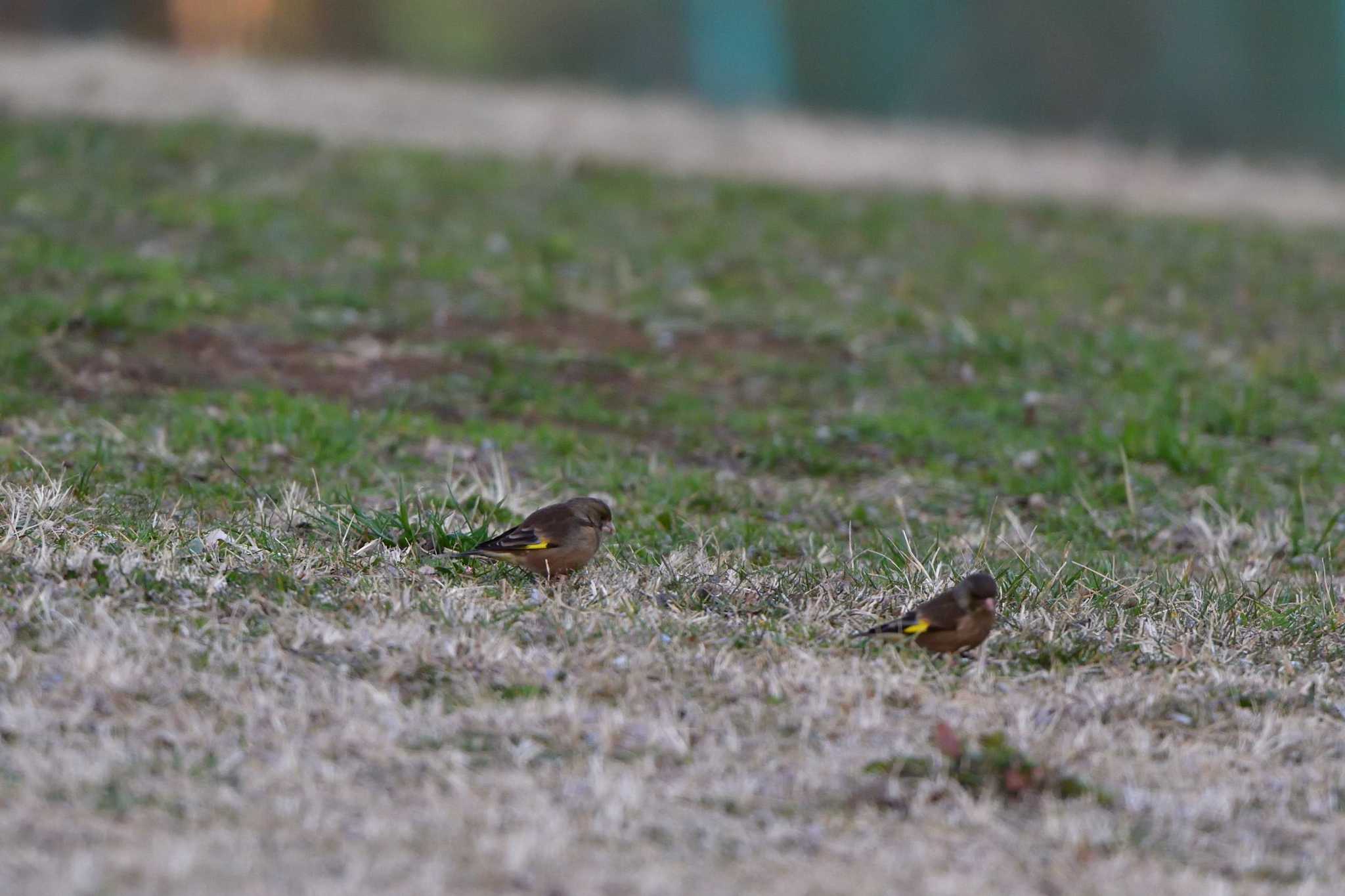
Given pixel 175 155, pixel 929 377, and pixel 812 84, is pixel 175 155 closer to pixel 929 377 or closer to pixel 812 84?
pixel 929 377

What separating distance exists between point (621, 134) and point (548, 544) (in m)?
10.1

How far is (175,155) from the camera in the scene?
12.1m

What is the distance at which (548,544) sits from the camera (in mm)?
5387

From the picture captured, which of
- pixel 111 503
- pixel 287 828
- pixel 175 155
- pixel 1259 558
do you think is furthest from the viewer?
pixel 175 155

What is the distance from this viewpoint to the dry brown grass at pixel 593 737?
11.9 feet

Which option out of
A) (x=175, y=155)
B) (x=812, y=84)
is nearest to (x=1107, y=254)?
(x=175, y=155)

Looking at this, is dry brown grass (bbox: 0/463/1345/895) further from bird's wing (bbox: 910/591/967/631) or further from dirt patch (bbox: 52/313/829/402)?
dirt patch (bbox: 52/313/829/402)

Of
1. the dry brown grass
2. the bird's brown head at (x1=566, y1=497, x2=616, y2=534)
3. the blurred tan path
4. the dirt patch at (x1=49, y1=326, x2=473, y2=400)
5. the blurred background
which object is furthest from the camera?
the blurred background

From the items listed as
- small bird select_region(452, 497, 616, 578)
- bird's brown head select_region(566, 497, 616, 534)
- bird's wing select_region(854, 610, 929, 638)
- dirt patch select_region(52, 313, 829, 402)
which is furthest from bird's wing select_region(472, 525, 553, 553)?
dirt patch select_region(52, 313, 829, 402)

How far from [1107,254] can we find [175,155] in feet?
23.5

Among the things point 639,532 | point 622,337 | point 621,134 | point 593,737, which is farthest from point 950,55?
point 593,737

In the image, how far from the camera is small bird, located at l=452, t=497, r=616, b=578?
538cm

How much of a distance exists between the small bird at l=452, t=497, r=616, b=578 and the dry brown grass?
107 millimetres

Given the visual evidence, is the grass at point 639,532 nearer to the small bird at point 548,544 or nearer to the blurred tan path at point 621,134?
the small bird at point 548,544
